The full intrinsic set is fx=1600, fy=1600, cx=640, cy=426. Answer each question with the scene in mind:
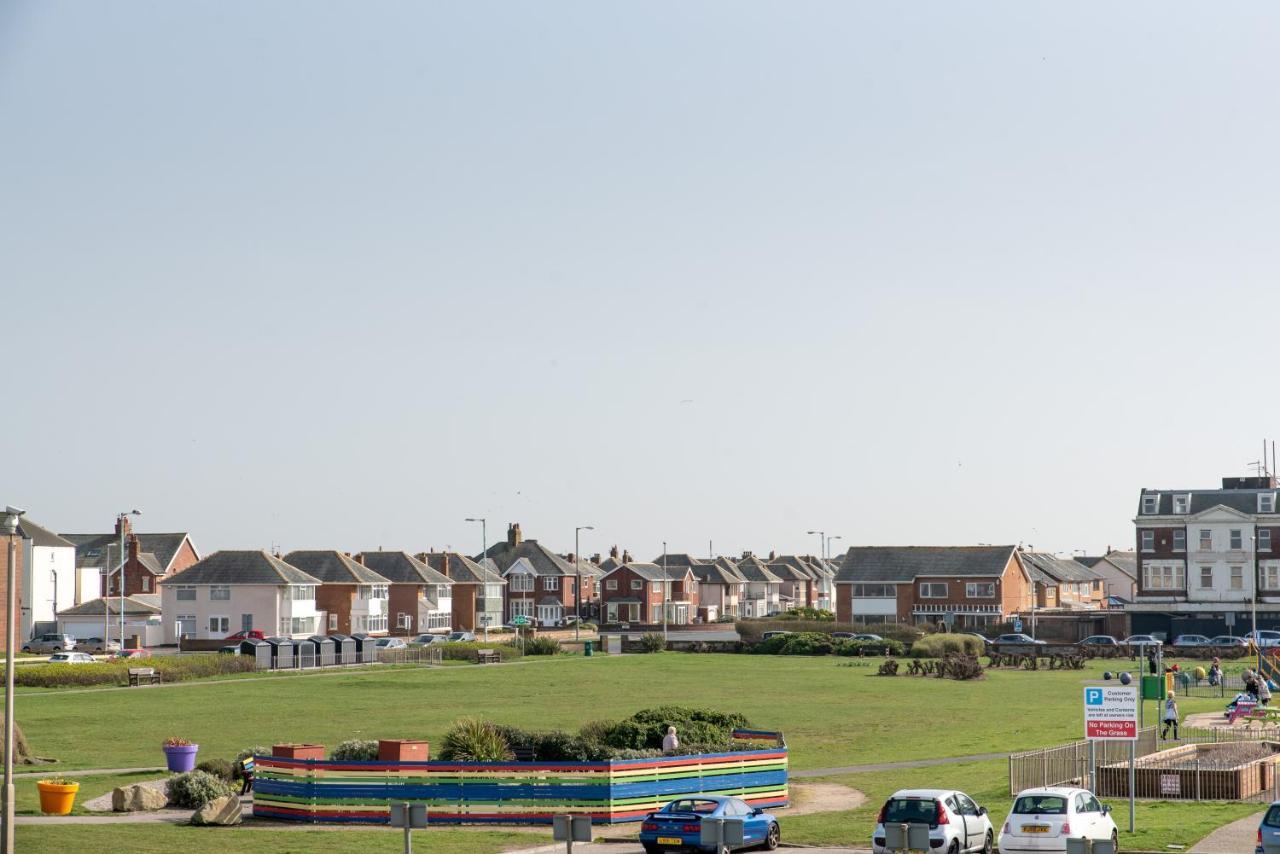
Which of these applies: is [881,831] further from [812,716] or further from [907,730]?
[812,716]

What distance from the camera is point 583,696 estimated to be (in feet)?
231

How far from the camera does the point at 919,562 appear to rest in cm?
13800

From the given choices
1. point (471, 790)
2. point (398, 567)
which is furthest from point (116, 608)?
point (471, 790)

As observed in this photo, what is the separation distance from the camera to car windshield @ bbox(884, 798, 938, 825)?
91.0 ft

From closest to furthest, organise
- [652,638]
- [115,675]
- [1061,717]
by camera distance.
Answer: [1061,717] → [115,675] → [652,638]

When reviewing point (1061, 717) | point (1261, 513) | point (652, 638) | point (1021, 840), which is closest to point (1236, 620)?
point (1261, 513)

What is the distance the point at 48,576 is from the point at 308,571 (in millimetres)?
21763

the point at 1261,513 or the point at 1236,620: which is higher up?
the point at 1261,513

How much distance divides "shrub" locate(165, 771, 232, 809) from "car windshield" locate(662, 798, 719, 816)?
38.1 ft

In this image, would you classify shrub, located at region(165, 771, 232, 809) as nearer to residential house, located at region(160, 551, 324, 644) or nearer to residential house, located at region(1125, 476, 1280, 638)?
residential house, located at region(160, 551, 324, 644)

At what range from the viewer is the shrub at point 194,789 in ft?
118

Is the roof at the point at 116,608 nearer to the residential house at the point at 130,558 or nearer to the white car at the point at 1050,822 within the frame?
the residential house at the point at 130,558

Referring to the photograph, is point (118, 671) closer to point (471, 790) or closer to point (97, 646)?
point (97, 646)

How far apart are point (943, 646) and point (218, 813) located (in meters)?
74.1
